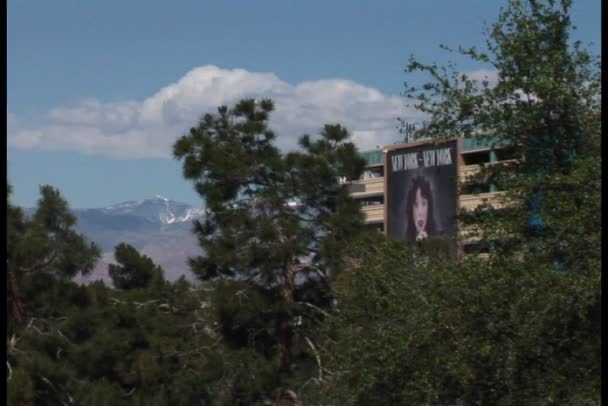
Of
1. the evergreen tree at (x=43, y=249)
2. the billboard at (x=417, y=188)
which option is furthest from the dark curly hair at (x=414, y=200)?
the evergreen tree at (x=43, y=249)

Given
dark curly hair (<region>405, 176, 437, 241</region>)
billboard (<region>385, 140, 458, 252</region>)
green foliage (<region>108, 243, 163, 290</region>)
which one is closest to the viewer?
green foliage (<region>108, 243, 163, 290</region>)

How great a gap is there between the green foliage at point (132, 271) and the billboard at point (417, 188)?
71.3 meters

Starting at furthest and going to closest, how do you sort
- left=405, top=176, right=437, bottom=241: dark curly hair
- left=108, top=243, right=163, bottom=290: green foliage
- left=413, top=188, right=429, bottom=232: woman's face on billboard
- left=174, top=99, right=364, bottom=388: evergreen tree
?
left=413, top=188, right=429, bottom=232: woman's face on billboard < left=405, top=176, right=437, bottom=241: dark curly hair < left=108, top=243, right=163, bottom=290: green foliage < left=174, top=99, right=364, bottom=388: evergreen tree

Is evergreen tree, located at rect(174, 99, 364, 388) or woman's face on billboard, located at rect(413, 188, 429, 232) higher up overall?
evergreen tree, located at rect(174, 99, 364, 388)

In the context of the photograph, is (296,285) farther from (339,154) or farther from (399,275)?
(399,275)

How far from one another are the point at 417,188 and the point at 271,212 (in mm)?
86998

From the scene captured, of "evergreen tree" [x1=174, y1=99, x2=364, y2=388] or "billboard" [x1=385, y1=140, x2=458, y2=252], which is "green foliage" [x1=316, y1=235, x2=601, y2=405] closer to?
"evergreen tree" [x1=174, y1=99, x2=364, y2=388]

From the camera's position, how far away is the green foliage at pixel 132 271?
36.8m

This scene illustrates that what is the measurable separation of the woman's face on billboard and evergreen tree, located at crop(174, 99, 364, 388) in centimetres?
8152

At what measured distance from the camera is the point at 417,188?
381 feet

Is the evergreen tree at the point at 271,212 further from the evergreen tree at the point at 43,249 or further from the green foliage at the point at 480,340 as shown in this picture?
the green foliage at the point at 480,340

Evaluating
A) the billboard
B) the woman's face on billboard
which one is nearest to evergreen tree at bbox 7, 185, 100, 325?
the billboard

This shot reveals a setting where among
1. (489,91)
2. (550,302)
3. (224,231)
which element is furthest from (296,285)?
(550,302)

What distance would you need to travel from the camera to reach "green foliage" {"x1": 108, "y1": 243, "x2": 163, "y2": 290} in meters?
36.8
